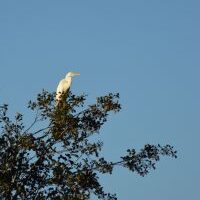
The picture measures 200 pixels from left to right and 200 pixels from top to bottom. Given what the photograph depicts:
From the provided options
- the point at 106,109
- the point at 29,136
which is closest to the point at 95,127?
the point at 106,109

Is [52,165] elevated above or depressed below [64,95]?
below

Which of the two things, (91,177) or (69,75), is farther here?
(69,75)

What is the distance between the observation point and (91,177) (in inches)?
883

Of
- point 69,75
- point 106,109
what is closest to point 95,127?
point 106,109

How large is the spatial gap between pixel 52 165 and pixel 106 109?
2.79 meters

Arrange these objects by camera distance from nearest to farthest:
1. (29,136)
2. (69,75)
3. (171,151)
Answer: (29,136), (171,151), (69,75)

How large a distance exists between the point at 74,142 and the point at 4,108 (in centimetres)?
289

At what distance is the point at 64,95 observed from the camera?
74.4 feet

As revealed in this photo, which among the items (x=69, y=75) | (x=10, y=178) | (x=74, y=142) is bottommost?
(x=10, y=178)

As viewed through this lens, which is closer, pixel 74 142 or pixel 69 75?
pixel 74 142

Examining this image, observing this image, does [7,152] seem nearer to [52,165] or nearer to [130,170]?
[52,165]

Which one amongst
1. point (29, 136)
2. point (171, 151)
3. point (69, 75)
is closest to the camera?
point (29, 136)

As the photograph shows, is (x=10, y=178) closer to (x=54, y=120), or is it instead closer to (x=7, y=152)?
(x=7, y=152)

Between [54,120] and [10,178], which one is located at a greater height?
[54,120]
